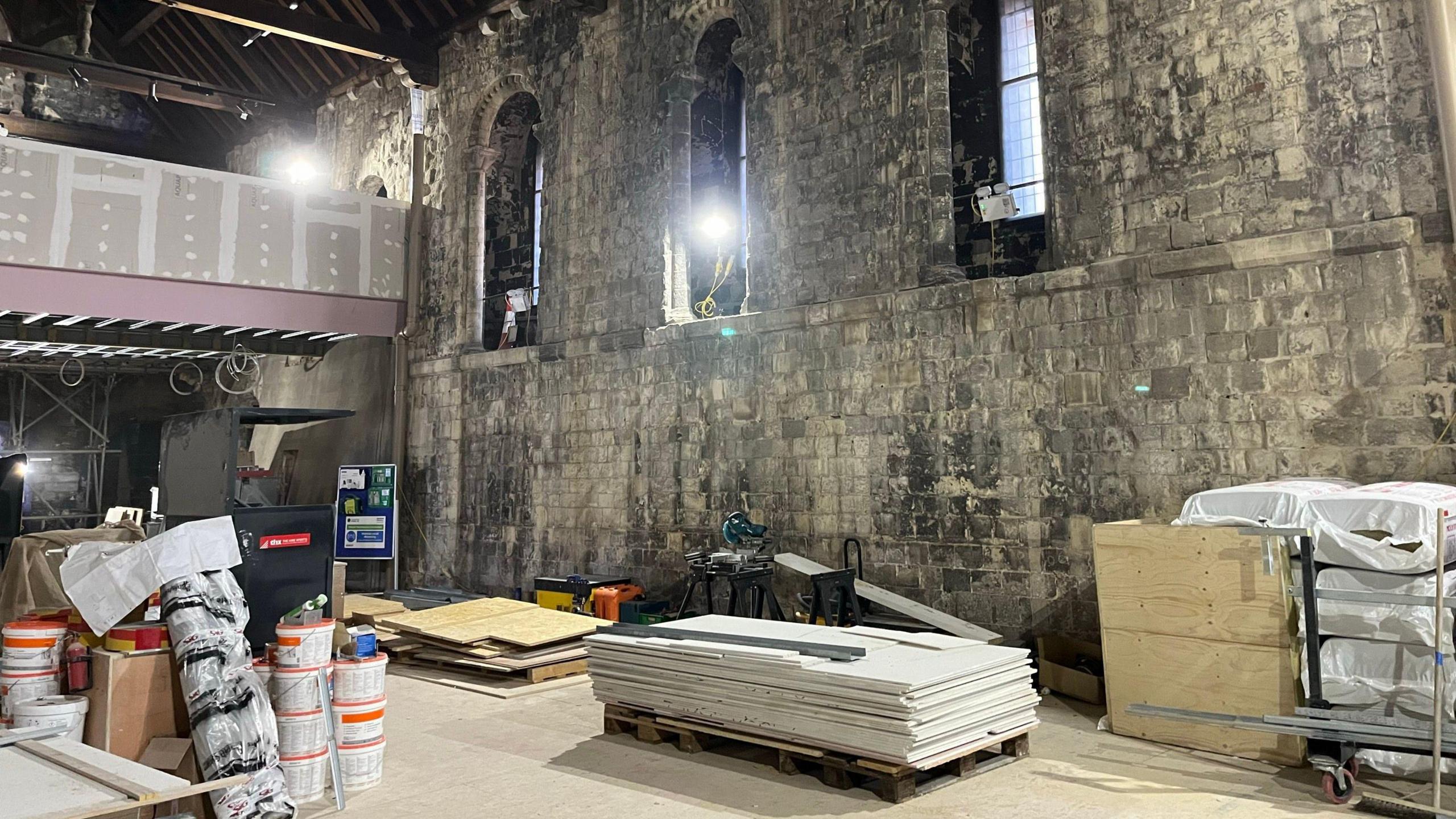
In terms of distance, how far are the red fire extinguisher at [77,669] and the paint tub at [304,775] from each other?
927mm

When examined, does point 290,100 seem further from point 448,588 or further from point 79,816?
point 79,816

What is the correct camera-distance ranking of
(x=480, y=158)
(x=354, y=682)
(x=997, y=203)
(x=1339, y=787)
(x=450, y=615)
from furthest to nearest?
(x=480, y=158), (x=450, y=615), (x=997, y=203), (x=354, y=682), (x=1339, y=787)

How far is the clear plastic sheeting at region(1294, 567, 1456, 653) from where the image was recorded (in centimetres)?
467

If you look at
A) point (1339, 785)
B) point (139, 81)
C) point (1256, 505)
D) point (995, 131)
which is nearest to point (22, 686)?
point (1339, 785)

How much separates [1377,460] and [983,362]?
113 inches

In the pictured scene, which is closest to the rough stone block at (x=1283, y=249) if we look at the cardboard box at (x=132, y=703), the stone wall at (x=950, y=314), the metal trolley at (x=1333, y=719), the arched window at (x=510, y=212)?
the stone wall at (x=950, y=314)

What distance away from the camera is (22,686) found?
14.3 ft

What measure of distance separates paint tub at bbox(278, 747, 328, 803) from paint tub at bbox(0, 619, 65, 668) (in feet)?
3.73

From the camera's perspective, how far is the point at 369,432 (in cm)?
1402

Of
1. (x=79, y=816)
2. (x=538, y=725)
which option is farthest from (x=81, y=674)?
(x=538, y=725)

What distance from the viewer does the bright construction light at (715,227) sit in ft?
35.7

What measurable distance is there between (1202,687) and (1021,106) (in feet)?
18.8

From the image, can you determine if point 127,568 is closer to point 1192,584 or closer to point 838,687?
point 838,687

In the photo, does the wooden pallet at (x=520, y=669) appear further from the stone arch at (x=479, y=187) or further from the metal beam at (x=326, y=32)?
the metal beam at (x=326, y=32)
